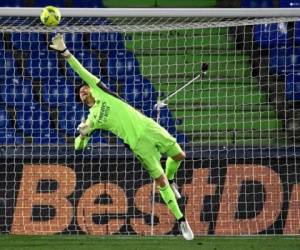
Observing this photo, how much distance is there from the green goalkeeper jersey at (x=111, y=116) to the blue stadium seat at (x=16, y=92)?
2655 mm

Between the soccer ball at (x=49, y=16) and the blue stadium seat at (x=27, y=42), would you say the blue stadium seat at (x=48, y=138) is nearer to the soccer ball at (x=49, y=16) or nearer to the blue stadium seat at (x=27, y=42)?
the blue stadium seat at (x=27, y=42)

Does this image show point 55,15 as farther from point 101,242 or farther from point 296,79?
point 296,79

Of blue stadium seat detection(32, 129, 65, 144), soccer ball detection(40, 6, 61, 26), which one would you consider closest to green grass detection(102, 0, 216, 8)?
blue stadium seat detection(32, 129, 65, 144)

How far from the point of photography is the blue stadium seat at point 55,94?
35.9 ft

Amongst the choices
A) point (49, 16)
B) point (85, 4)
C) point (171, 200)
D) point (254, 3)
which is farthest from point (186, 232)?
point (254, 3)

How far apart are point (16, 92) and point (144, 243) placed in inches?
116

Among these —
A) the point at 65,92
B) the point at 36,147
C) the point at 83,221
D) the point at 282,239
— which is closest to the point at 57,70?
the point at 65,92


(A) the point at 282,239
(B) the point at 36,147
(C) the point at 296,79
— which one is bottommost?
(A) the point at 282,239

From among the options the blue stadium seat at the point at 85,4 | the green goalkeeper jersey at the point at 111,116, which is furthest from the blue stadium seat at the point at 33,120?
the green goalkeeper jersey at the point at 111,116

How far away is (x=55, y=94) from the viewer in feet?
35.8

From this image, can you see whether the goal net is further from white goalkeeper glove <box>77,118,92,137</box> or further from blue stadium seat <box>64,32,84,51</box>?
white goalkeeper glove <box>77,118,92,137</box>

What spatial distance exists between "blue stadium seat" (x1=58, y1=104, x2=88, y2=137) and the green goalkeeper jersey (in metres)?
2.31

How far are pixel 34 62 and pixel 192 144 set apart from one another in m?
2.36

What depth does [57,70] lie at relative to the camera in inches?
440
